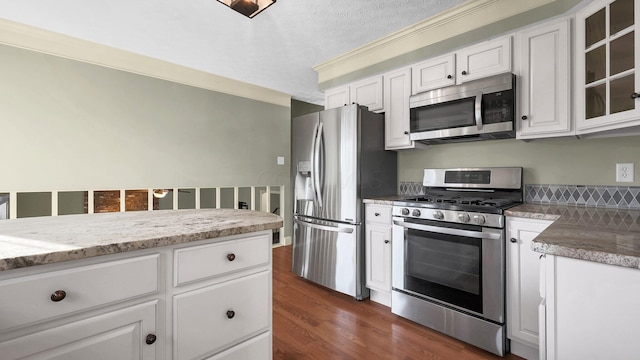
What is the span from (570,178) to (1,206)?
4.64m

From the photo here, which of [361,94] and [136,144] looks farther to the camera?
[136,144]

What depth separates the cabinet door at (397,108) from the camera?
8.73 ft

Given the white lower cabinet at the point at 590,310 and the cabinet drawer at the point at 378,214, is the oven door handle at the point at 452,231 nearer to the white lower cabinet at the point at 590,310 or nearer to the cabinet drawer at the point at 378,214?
the cabinet drawer at the point at 378,214

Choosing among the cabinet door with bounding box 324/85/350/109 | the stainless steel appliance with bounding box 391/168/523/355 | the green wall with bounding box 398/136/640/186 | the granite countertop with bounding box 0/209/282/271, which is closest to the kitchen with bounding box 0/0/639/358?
the green wall with bounding box 398/136/640/186

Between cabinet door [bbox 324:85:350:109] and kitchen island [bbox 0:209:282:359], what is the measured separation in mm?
2228

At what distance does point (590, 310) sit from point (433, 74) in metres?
2.09

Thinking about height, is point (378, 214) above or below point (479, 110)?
below

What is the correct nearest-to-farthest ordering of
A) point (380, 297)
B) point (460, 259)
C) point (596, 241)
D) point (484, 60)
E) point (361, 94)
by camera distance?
point (596, 241) → point (460, 259) → point (484, 60) → point (380, 297) → point (361, 94)

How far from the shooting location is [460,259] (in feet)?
6.46

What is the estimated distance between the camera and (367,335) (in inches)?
A: 81.5

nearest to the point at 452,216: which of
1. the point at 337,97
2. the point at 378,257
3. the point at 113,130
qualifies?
the point at 378,257

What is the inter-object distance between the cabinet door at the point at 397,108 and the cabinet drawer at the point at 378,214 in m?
0.66

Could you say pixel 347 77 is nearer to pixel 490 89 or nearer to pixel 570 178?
pixel 490 89

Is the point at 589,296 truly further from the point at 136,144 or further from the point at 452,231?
the point at 136,144
